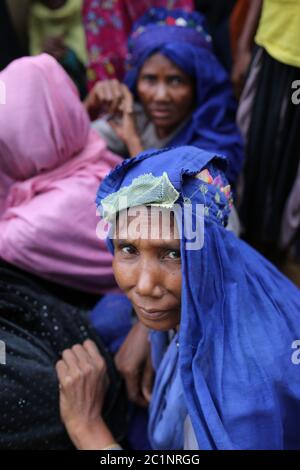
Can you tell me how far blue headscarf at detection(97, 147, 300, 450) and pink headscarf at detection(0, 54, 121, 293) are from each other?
0.43 m

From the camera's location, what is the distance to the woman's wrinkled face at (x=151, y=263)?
113 centimetres

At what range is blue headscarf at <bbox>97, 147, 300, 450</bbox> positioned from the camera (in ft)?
3.56

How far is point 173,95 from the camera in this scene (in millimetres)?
2158

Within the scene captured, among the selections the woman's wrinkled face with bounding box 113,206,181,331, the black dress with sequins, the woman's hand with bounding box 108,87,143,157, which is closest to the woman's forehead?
the woman's wrinkled face with bounding box 113,206,181,331

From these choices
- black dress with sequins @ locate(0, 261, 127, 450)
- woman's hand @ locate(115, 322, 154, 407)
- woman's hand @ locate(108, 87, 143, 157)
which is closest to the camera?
black dress with sequins @ locate(0, 261, 127, 450)

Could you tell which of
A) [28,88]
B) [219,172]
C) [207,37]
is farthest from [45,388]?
[207,37]

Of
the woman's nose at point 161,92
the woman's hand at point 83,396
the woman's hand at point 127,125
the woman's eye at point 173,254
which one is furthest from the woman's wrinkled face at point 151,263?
the woman's nose at point 161,92

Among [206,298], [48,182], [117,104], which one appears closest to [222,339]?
[206,298]

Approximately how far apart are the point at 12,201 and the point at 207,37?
1225 millimetres

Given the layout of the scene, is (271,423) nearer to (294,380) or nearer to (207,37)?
(294,380)

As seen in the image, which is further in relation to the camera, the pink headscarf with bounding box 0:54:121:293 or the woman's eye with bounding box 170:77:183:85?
the woman's eye with bounding box 170:77:183:85

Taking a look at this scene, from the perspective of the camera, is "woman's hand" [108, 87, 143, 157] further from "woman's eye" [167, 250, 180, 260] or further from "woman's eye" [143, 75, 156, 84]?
"woman's eye" [167, 250, 180, 260]

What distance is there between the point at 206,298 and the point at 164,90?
4.23 ft

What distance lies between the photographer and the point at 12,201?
170 centimetres
